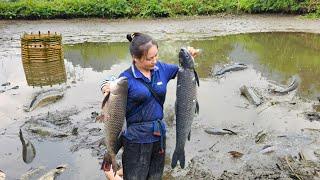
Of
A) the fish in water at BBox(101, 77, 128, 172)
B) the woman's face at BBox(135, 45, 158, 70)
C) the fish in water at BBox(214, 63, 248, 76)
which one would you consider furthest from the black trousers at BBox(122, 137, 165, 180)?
the fish in water at BBox(214, 63, 248, 76)

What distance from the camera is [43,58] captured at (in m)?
14.5

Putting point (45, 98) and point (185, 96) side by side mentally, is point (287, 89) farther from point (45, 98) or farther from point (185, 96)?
point (185, 96)

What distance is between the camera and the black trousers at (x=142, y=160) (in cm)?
465

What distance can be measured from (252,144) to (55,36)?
813cm

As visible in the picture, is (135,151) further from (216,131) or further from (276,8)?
(276,8)

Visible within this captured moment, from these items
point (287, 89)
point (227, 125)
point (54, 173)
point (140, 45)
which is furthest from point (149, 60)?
point (287, 89)

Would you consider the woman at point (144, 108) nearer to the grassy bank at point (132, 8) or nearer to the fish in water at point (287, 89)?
the fish in water at point (287, 89)

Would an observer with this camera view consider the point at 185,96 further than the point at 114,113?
Yes

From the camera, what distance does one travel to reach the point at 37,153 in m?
8.38

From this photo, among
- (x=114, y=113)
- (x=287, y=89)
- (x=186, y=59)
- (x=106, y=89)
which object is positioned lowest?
(x=287, y=89)

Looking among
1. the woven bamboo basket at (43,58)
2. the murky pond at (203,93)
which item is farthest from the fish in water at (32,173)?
the woven bamboo basket at (43,58)

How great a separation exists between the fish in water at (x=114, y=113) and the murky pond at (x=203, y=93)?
297 cm

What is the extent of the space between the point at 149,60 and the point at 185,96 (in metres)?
0.62

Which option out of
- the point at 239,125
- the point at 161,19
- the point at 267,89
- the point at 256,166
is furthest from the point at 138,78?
the point at 161,19
